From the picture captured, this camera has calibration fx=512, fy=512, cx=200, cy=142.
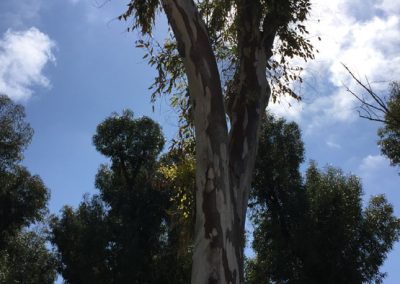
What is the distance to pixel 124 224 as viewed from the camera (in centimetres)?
2341

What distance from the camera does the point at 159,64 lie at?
834 cm

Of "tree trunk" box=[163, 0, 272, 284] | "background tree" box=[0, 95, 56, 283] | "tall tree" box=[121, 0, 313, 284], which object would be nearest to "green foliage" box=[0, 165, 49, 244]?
"background tree" box=[0, 95, 56, 283]

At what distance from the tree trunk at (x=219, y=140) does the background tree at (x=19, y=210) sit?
1935cm

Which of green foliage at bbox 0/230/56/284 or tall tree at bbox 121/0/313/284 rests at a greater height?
green foliage at bbox 0/230/56/284

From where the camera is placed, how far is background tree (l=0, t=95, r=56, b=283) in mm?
23766

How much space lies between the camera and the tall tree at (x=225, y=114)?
4988mm

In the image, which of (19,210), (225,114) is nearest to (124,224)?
(19,210)

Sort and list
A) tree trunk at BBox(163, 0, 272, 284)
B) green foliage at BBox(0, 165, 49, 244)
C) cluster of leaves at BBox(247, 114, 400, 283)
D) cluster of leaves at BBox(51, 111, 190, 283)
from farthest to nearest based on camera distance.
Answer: green foliage at BBox(0, 165, 49, 244) < cluster of leaves at BBox(51, 111, 190, 283) < cluster of leaves at BBox(247, 114, 400, 283) < tree trunk at BBox(163, 0, 272, 284)

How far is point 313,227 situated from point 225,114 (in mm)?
15465

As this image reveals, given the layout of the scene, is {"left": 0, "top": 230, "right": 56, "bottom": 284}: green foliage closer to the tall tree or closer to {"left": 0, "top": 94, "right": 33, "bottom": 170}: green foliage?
{"left": 0, "top": 94, "right": 33, "bottom": 170}: green foliage

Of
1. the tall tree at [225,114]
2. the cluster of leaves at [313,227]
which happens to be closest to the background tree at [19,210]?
the cluster of leaves at [313,227]

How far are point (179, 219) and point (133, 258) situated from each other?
15496 millimetres

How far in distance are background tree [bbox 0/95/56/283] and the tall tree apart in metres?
17.8

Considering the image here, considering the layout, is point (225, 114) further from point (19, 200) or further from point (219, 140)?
point (19, 200)
